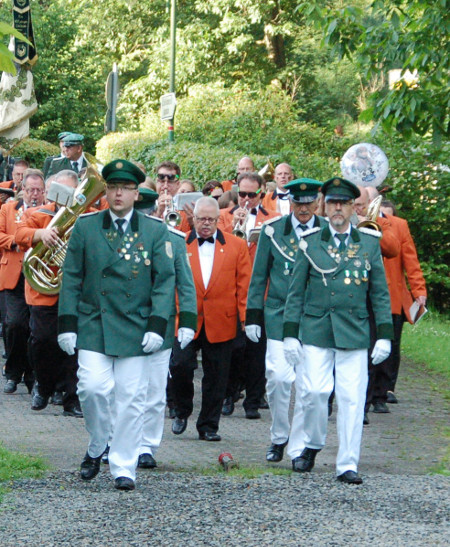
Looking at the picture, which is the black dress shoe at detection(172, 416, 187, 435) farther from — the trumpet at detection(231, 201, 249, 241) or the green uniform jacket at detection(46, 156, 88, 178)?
the green uniform jacket at detection(46, 156, 88, 178)

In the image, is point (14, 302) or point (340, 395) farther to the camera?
point (14, 302)

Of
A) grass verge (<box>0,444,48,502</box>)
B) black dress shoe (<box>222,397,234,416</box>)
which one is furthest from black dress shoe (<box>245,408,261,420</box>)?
grass verge (<box>0,444,48,502</box>)

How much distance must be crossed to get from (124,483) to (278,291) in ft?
7.73

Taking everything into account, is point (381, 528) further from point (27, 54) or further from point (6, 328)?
point (27, 54)

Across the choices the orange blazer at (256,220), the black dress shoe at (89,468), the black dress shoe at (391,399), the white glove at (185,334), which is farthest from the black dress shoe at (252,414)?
the black dress shoe at (89,468)

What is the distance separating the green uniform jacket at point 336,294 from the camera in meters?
8.39

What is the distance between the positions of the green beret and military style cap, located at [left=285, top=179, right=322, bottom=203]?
40.1 inches

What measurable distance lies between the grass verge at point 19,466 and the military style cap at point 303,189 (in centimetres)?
265

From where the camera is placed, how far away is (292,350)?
858cm

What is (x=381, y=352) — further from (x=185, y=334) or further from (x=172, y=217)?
(x=172, y=217)

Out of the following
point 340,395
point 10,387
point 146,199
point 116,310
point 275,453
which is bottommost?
point 10,387

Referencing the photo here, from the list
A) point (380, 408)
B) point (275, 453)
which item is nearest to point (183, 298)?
point (275, 453)

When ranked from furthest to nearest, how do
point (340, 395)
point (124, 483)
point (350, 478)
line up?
point (340, 395), point (350, 478), point (124, 483)

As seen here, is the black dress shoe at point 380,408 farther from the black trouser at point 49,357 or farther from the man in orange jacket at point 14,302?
the man in orange jacket at point 14,302
